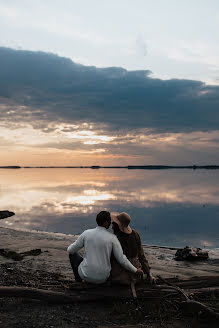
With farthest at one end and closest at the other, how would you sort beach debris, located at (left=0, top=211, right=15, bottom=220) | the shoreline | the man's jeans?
beach debris, located at (left=0, top=211, right=15, bottom=220) → the shoreline → the man's jeans

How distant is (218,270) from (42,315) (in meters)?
7.36

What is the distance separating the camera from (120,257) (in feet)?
21.5

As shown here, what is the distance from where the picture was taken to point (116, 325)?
5.98 m

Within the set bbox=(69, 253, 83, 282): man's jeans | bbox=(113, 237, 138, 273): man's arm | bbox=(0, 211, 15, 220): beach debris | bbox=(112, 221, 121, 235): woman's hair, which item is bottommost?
bbox=(0, 211, 15, 220): beach debris

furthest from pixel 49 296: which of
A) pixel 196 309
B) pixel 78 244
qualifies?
pixel 196 309

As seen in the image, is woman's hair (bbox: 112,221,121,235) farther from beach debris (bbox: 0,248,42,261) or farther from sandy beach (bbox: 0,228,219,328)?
beach debris (bbox: 0,248,42,261)

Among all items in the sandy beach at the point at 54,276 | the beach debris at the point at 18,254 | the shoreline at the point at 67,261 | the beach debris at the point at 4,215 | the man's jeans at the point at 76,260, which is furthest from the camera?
the beach debris at the point at 4,215

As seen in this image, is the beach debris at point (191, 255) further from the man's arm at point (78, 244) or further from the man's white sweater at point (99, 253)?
the man's arm at point (78, 244)

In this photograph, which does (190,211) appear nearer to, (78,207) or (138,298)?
(78,207)

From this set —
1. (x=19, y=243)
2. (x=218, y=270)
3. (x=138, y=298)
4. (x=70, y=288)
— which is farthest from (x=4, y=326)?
(x=19, y=243)

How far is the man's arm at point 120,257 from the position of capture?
21.3 feet

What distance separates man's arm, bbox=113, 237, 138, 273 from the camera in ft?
21.3

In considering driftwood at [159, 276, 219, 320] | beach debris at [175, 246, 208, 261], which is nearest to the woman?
driftwood at [159, 276, 219, 320]

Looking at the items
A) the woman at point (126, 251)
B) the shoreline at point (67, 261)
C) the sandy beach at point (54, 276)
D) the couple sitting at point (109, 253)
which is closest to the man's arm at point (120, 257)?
the couple sitting at point (109, 253)
